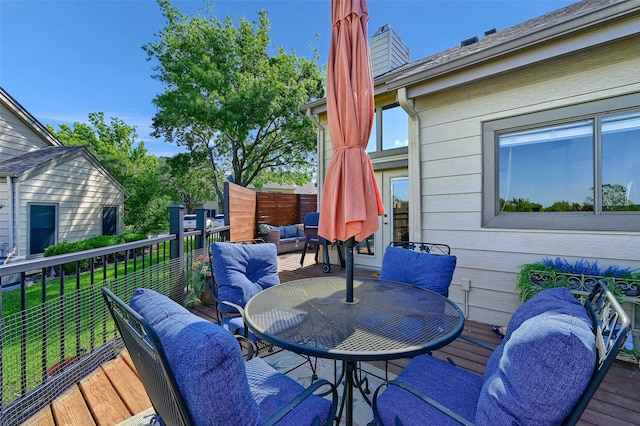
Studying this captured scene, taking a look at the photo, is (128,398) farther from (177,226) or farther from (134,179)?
(134,179)

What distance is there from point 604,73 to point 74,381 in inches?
211

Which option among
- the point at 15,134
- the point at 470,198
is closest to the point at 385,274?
the point at 470,198

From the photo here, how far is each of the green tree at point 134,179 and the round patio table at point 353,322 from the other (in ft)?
36.3

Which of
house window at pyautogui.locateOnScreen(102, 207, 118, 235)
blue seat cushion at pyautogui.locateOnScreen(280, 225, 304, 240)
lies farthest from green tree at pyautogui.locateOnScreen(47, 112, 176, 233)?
blue seat cushion at pyautogui.locateOnScreen(280, 225, 304, 240)

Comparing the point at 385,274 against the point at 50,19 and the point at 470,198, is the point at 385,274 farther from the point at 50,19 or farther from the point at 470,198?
the point at 50,19

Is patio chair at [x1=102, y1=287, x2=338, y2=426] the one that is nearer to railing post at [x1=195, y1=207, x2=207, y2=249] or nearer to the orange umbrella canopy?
the orange umbrella canopy

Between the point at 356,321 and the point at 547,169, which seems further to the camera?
the point at 547,169

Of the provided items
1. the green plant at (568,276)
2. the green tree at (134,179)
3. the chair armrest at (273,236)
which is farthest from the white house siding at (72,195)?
the green plant at (568,276)

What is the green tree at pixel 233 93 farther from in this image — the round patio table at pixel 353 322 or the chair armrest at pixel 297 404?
the chair armrest at pixel 297 404

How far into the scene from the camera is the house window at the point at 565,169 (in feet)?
8.79

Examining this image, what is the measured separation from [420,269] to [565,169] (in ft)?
6.56

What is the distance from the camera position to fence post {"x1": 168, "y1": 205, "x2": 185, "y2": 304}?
143 inches

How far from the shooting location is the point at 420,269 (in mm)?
2480

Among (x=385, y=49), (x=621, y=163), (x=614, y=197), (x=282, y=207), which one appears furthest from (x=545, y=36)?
(x=282, y=207)
